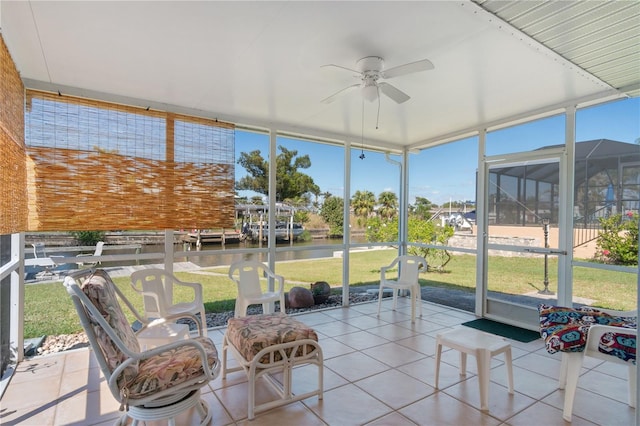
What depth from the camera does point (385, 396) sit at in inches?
98.0

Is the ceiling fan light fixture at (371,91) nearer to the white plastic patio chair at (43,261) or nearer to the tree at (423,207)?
the tree at (423,207)

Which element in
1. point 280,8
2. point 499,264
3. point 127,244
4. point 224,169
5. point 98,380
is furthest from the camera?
point 499,264

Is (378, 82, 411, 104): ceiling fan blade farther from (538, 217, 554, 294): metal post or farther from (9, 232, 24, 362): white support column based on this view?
(9, 232, 24, 362): white support column

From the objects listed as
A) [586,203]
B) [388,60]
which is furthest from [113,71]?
[586,203]

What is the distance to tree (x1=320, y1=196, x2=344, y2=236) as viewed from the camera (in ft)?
16.7

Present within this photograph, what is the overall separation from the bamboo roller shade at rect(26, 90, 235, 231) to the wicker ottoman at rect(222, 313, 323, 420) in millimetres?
1706

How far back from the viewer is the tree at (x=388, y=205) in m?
5.66

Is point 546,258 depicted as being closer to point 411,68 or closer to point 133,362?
point 411,68

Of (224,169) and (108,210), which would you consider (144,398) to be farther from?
(224,169)

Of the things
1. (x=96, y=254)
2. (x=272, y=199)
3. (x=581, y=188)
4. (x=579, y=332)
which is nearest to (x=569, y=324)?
(x=579, y=332)

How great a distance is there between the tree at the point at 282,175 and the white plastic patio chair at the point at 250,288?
104 cm

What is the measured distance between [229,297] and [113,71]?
3012mm

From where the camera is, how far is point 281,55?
8.32ft

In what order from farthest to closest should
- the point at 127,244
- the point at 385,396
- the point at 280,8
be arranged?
the point at 127,244, the point at 385,396, the point at 280,8
